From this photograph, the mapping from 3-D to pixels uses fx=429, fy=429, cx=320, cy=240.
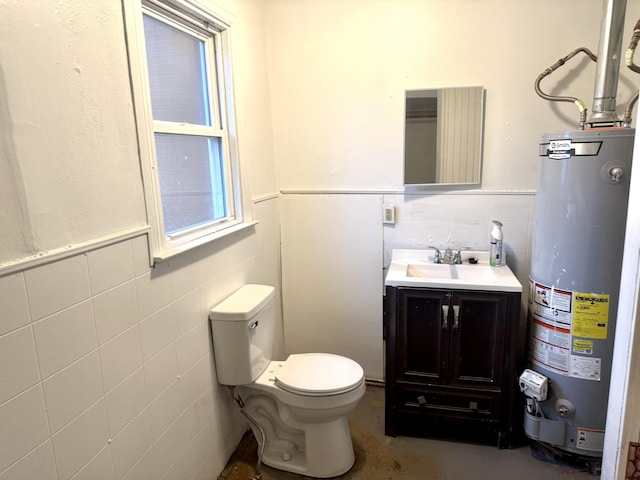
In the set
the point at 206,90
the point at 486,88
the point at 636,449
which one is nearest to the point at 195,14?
the point at 206,90

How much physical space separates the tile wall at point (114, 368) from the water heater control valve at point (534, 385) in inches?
54.7

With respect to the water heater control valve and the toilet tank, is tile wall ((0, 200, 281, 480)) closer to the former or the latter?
the toilet tank

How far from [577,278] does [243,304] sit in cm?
144

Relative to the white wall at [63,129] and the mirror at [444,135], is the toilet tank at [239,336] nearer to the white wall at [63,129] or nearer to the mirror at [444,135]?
the white wall at [63,129]

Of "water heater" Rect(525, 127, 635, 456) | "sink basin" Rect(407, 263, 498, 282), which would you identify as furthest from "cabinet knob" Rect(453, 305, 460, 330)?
"water heater" Rect(525, 127, 635, 456)

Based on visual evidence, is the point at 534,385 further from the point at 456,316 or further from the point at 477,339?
the point at 456,316

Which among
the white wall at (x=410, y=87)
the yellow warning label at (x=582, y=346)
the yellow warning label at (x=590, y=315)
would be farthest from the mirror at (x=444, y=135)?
the yellow warning label at (x=582, y=346)

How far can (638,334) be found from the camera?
871mm

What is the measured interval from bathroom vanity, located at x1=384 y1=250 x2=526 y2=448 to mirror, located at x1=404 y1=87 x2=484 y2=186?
0.57m

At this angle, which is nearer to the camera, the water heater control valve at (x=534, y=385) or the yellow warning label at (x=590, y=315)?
the yellow warning label at (x=590, y=315)

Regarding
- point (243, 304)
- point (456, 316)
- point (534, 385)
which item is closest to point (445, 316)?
point (456, 316)

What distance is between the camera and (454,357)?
209cm

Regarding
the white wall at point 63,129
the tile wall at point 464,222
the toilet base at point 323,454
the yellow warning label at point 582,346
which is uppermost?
the white wall at point 63,129

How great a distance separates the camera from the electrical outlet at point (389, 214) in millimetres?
2469
